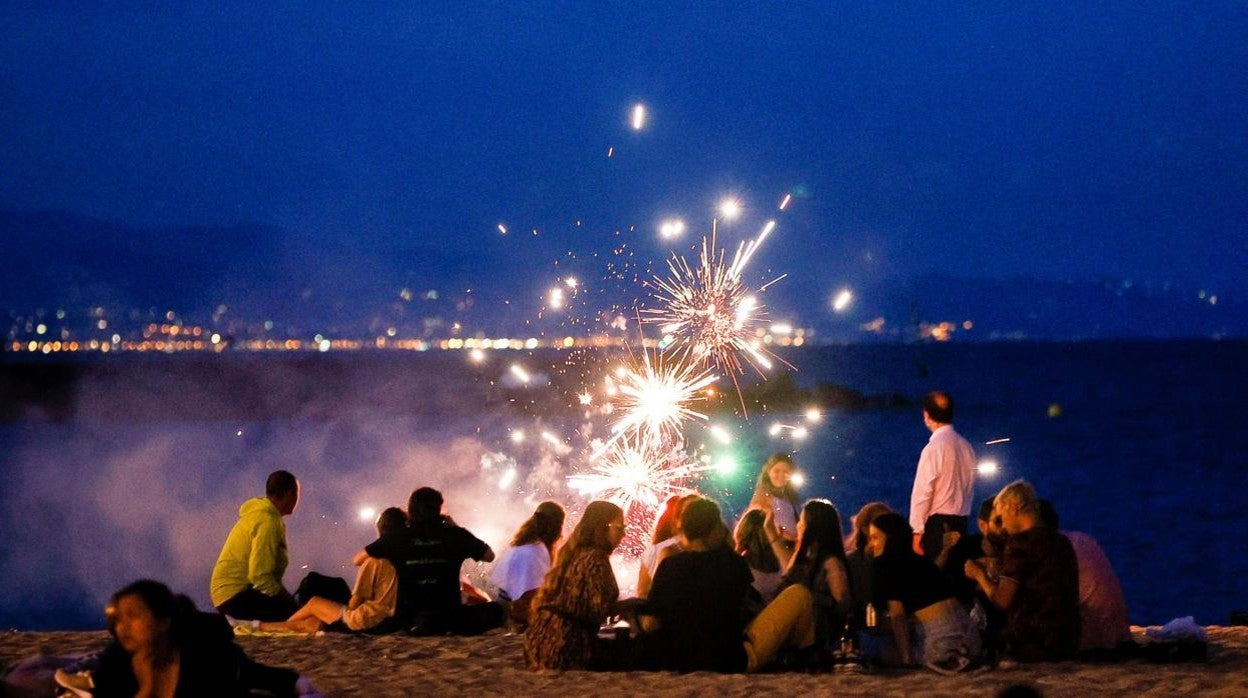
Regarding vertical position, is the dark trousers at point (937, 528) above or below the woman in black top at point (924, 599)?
above

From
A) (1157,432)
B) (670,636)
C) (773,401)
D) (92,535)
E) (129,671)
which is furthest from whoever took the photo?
(773,401)

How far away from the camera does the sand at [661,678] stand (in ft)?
27.5

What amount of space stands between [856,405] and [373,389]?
4387cm

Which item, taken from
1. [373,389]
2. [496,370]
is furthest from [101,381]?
[496,370]

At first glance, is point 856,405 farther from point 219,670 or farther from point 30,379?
point 219,670

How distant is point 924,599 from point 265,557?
16.2 ft

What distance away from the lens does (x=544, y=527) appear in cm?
1111

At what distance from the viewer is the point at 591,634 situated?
905 cm

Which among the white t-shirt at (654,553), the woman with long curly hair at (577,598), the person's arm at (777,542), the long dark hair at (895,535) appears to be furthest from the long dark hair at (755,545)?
the long dark hair at (895,535)

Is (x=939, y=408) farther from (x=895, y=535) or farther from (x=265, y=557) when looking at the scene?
(x=265, y=557)

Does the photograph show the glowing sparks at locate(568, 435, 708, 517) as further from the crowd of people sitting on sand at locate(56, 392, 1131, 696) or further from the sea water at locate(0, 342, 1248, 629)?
the sea water at locate(0, 342, 1248, 629)

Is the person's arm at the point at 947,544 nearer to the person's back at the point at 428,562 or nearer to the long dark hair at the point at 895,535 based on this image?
the long dark hair at the point at 895,535

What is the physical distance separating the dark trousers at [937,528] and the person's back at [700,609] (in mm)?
2131

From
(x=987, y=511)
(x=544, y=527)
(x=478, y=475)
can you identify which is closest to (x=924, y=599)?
(x=987, y=511)
